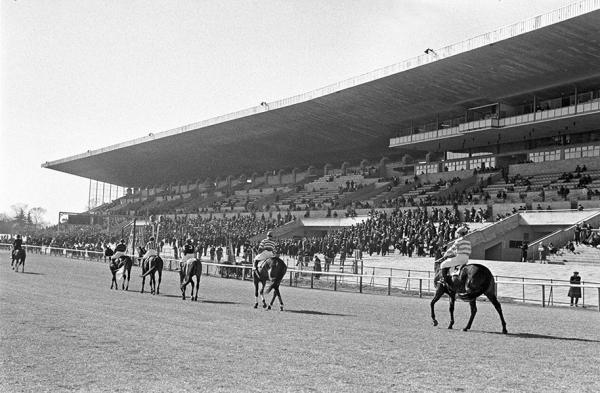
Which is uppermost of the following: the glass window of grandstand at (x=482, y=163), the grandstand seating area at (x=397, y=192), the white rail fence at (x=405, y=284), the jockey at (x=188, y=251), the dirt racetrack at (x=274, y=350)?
the glass window of grandstand at (x=482, y=163)

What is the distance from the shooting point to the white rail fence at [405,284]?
1895cm

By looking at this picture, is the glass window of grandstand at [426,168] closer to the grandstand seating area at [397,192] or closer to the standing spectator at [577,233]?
the grandstand seating area at [397,192]

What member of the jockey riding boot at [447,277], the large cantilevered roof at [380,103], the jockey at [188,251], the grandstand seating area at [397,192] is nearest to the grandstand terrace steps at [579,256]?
the grandstand seating area at [397,192]

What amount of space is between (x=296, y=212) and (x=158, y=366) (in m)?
43.2

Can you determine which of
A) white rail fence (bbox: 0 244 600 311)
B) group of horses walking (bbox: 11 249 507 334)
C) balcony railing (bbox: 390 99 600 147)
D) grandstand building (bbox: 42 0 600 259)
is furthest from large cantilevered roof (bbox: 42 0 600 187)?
group of horses walking (bbox: 11 249 507 334)

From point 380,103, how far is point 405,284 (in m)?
25.5

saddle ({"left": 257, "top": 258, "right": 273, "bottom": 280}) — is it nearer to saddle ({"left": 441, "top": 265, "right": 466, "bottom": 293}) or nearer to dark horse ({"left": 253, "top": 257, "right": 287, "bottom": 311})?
dark horse ({"left": 253, "top": 257, "right": 287, "bottom": 311})

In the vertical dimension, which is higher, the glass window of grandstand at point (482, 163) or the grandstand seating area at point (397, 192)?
the glass window of grandstand at point (482, 163)

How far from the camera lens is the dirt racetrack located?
21.3ft

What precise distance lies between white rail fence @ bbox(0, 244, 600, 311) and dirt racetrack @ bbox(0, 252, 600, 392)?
4146mm

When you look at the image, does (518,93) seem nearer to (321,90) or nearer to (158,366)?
(321,90)

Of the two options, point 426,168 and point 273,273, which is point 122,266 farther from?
point 426,168

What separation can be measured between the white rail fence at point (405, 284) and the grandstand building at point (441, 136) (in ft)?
30.3

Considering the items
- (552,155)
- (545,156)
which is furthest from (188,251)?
(545,156)
